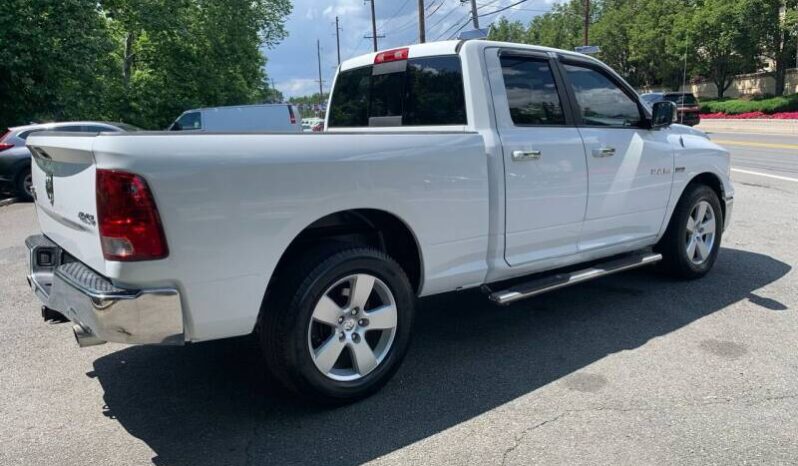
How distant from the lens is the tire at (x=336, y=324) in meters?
3.13

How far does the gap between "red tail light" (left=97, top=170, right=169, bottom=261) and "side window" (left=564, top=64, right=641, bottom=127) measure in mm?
3189

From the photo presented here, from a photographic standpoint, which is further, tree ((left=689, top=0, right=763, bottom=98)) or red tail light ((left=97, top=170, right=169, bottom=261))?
tree ((left=689, top=0, right=763, bottom=98))

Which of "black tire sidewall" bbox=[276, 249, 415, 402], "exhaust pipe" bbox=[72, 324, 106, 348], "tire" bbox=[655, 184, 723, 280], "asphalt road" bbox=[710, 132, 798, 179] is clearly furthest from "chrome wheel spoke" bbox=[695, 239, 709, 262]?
"asphalt road" bbox=[710, 132, 798, 179]

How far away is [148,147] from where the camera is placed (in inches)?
105

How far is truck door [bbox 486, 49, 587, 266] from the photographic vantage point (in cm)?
405

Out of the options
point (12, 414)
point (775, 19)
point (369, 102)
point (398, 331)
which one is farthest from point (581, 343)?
point (775, 19)

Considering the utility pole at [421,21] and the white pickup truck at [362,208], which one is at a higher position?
the utility pole at [421,21]

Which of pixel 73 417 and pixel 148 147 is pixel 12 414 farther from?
pixel 148 147

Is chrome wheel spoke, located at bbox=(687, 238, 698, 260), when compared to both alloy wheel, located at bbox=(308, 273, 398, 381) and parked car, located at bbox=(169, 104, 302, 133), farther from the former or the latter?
parked car, located at bbox=(169, 104, 302, 133)

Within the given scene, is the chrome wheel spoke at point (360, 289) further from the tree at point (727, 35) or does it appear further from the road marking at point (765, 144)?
the tree at point (727, 35)

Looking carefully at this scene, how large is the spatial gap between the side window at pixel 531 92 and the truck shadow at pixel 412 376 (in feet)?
5.03

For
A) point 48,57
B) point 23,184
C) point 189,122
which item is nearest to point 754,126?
point 189,122

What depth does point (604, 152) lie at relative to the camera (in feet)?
15.1

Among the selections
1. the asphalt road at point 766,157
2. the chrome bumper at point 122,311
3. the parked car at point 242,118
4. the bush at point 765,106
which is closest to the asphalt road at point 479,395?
the chrome bumper at point 122,311
